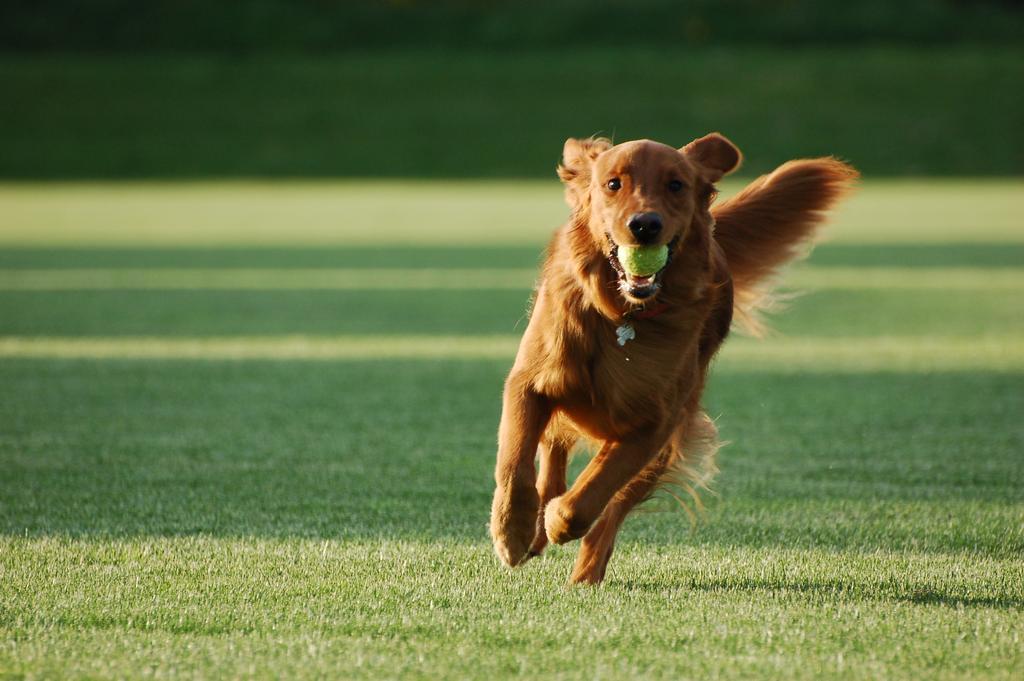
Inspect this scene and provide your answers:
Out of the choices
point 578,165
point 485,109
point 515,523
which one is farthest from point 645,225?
point 485,109

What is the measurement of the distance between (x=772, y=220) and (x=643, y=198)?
5.09 ft

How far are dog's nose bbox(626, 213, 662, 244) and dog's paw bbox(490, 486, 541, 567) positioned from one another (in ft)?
2.24

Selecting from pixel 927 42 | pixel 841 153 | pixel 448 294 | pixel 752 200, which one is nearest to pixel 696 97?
pixel 841 153

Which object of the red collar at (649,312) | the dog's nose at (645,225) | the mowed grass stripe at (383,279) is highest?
the dog's nose at (645,225)

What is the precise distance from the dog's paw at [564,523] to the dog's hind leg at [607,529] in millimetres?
198

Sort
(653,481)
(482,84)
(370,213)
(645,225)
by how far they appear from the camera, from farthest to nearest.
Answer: (482,84) < (370,213) < (653,481) < (645,225)

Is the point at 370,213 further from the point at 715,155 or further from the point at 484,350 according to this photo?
the point at 715,155

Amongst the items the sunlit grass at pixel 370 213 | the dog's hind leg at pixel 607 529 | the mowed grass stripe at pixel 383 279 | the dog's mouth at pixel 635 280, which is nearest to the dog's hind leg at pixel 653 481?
the dog's hind leg at pixel 607 529

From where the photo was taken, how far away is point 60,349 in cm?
812

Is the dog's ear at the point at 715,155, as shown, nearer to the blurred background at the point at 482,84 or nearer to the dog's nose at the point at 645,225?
the dog's nose at the point at 645,225

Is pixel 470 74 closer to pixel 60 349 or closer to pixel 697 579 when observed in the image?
pixel 60 349

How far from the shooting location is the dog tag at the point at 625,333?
134 inches

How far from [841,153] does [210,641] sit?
33.3m

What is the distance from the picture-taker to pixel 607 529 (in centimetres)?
360
